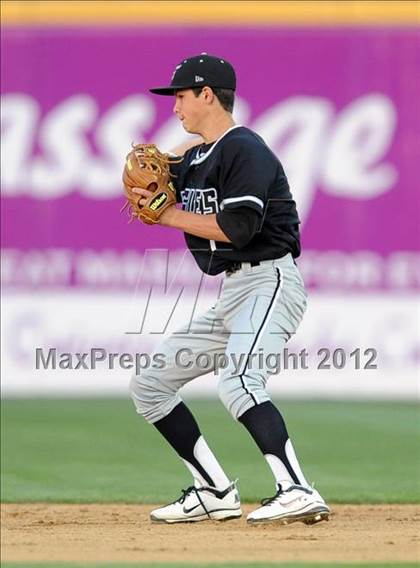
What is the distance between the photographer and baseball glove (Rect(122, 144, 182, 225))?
578 cm

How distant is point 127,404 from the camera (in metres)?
11.9

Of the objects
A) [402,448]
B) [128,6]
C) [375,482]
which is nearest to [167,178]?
[375,482]

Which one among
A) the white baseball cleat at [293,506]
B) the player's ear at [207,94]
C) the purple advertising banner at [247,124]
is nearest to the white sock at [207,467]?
the white baseball cleat at [293,506]

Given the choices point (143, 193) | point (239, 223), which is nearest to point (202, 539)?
point (239, 223)

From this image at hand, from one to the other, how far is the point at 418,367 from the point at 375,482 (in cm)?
448

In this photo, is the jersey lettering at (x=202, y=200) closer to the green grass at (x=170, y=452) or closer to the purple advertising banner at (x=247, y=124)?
the green grass at (x=170, y=452)

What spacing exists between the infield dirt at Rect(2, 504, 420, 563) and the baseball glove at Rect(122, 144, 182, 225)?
4.58ft

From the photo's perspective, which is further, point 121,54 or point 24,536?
point 121,54

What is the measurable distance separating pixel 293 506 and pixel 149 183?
1565mm

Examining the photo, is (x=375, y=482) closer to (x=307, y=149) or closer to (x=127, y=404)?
(x=127, y=404)

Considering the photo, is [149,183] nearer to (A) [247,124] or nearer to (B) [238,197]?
(B) [238,197]

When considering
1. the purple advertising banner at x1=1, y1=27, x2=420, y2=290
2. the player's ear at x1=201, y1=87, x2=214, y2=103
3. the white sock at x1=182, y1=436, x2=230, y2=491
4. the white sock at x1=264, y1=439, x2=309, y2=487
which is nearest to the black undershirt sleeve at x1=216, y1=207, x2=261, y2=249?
the player's ear at x1=201, y1=87, x2=214, y2=103

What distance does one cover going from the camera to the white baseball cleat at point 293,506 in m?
5.47

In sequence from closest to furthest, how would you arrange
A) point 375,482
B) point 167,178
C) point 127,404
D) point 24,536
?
point 24,536, point 167,178, point 375,482, point 127,404
